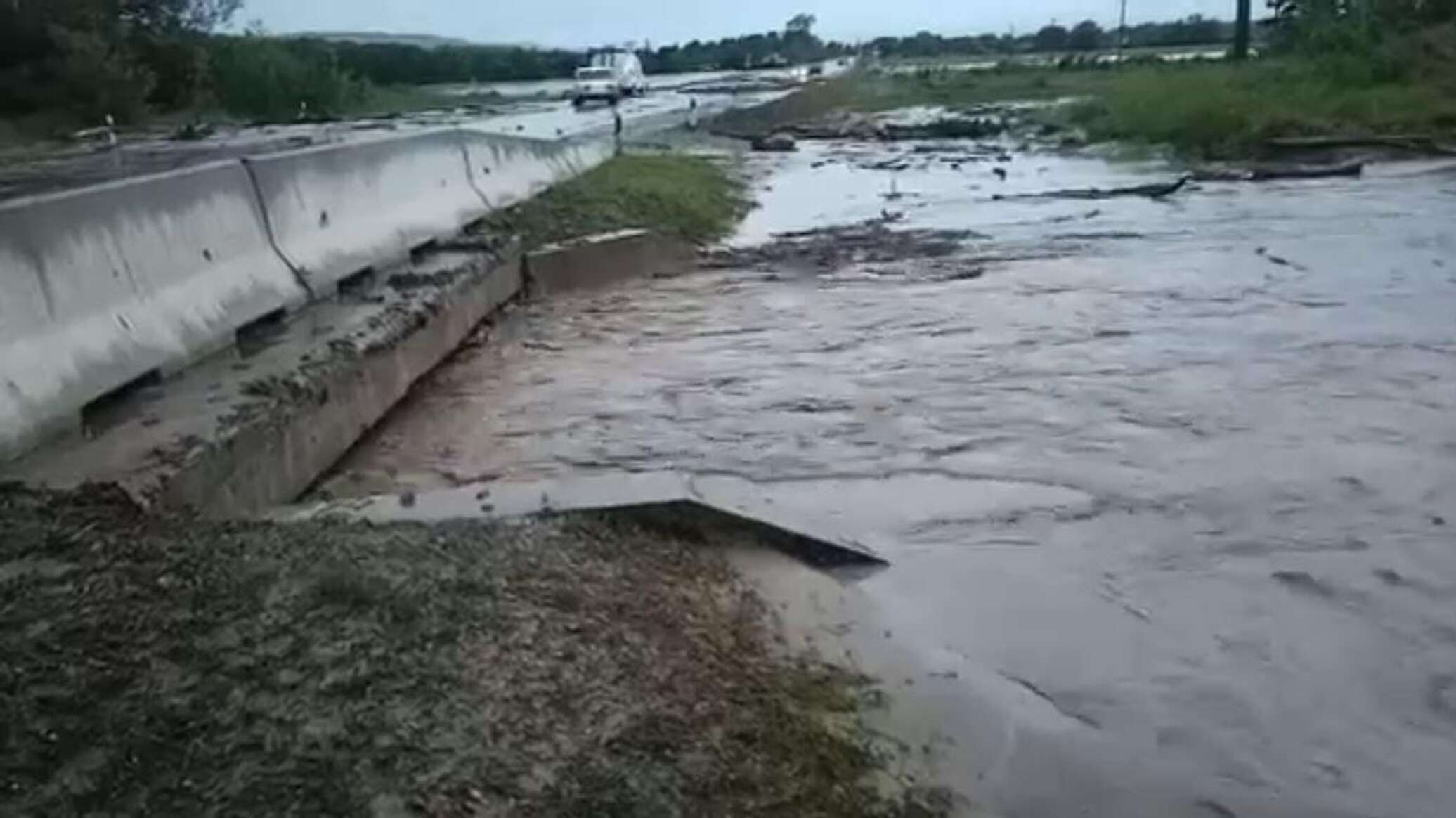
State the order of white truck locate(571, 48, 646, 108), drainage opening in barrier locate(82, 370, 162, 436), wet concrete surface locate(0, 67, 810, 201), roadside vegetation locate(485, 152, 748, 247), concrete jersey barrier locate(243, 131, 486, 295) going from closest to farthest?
drainage opening in barrier locate(82, 370, 162, 436), concrete jersey barrier locate(243, 131, 486, 295), roadside vegetation locate(485, 152, 748, 247), wet concrete surface locate(0, 67, 810, 201), white truck locate(571, 48, 646, 108)

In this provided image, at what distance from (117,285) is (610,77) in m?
48.7

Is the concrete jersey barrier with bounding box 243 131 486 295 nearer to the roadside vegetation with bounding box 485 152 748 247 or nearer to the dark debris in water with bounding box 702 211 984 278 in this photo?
the roadside vegetation with bounding box 485 152 748 247

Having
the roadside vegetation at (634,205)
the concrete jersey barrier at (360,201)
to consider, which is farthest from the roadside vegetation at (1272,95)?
the concrete jersey barrier at (360,201)

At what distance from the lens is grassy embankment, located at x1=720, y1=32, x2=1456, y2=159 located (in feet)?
94.3

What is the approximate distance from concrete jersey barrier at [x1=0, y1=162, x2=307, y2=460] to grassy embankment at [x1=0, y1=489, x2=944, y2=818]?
2.65 ft

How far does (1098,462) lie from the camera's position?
7355 millimetres

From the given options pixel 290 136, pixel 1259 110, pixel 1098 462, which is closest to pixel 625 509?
pixel 1098 462

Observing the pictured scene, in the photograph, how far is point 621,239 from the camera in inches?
557

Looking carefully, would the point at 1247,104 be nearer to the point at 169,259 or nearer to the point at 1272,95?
the point at 1272,95

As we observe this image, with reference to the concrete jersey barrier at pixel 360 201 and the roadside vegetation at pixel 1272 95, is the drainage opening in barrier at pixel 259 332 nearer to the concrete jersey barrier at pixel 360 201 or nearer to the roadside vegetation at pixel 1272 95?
the concrete jersey barrier at pixel 360 201

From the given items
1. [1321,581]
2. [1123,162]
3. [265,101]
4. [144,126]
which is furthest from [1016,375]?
[265,101]

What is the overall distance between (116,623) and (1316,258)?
1234cm

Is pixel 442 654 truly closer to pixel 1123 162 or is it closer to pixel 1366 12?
pixel 1123 162

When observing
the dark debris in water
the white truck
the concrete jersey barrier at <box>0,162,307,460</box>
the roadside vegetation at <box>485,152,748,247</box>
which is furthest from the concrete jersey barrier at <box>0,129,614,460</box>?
the white truck
